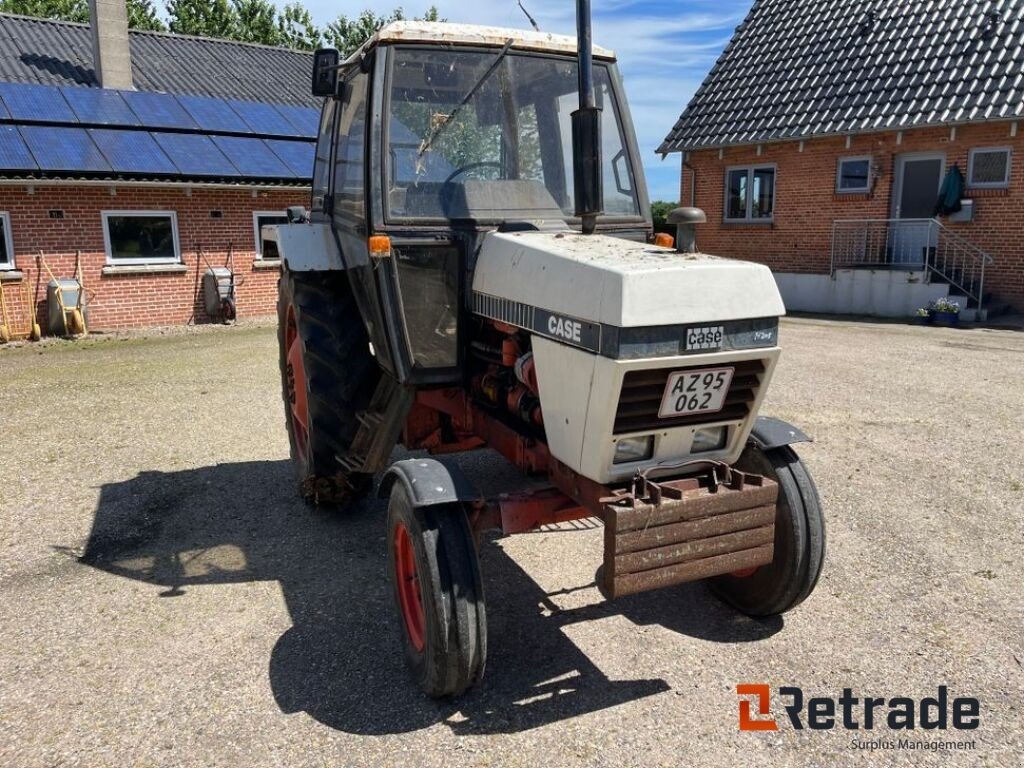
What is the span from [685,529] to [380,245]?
1.67m

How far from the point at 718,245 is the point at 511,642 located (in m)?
15.6

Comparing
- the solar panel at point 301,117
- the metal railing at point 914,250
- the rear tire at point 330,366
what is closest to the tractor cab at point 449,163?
the rear tire at point 330,366

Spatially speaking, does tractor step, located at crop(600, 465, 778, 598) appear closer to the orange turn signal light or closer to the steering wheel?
the orange turn signal light

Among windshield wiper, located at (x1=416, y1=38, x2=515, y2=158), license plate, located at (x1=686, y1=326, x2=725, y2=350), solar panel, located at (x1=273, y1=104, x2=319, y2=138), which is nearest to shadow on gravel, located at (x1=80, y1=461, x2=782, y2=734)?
license plate, located at (x1=686, y1=326, x2=725, y2=350)

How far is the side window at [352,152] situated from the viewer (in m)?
3.81

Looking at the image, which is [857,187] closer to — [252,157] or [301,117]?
[301,117]

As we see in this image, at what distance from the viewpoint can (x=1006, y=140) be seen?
1325cm

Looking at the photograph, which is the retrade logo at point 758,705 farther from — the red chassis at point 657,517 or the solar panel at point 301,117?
the solar panel at point 301,117

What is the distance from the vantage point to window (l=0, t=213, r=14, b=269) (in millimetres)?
12180

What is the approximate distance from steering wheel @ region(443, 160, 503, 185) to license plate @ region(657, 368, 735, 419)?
1.47m

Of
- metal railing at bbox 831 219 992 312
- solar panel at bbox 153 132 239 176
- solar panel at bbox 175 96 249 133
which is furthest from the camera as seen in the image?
solar panel at bbox 175 96 249 133

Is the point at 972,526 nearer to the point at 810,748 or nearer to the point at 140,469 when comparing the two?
the point at 810,748

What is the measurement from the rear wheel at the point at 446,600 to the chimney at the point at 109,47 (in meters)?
15.2

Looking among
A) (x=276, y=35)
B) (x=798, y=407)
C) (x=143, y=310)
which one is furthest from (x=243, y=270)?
(x=276, y=35)
